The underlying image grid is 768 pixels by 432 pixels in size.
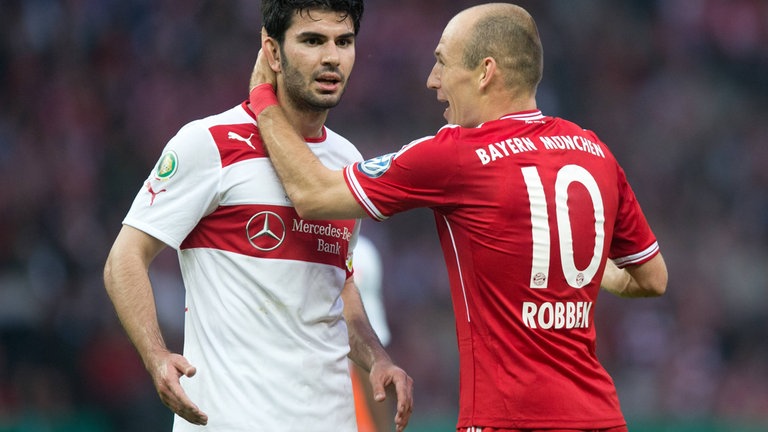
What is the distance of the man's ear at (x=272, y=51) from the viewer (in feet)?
12.9

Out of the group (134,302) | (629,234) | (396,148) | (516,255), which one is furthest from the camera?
(396,148)

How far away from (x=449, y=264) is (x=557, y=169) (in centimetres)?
50

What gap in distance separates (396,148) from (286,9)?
342 inches

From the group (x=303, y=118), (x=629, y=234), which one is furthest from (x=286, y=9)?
(x=629, y=234)

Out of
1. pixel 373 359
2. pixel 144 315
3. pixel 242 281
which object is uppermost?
pixel 242 281

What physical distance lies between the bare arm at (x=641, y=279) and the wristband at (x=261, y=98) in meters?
1.49

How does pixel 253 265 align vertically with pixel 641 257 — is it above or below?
below

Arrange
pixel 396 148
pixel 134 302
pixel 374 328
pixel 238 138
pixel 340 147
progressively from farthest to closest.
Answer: pixel 396 148 → pixel 374 328 → pixel 340 147 → pixel 238 138 → pixel 134 302

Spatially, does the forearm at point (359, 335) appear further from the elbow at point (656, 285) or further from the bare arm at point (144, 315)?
the elbow at point (656, 285)

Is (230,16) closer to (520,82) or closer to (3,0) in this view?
(3,0)

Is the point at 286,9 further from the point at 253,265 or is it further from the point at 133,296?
the point at 133,296

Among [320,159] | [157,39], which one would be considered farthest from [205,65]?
[320,159]

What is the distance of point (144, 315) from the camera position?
353 cm

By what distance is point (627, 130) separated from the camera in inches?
529
